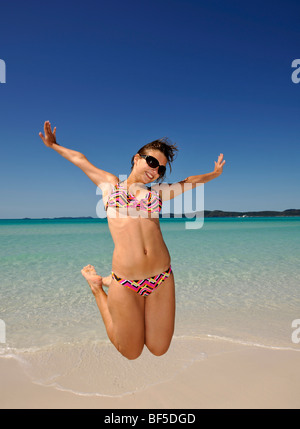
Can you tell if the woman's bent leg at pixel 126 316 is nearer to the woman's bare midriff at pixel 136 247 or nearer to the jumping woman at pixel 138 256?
the jumping woman at pixel 138 256

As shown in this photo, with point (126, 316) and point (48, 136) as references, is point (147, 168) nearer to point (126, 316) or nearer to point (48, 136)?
point (48, 136)

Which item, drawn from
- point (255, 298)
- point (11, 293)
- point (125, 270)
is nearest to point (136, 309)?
point (125, 270)

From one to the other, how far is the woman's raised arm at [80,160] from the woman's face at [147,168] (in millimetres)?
250

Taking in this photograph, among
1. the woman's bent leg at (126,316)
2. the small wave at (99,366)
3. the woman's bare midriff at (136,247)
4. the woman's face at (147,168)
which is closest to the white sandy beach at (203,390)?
the small wave at (99,366)

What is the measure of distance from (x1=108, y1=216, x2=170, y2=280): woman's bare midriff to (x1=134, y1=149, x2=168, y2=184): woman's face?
422mm

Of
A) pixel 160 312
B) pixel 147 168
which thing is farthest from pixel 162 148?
pixel 160 312

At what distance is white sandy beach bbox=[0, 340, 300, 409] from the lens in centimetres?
297

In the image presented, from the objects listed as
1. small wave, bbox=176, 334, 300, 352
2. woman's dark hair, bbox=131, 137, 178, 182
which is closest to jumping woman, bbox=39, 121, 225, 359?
woman's dark hair, bbox=131, 137, 178, 182

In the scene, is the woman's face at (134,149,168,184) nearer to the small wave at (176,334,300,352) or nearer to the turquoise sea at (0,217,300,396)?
the turquoise sea at (0,217,300,396)

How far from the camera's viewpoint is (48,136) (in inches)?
122
